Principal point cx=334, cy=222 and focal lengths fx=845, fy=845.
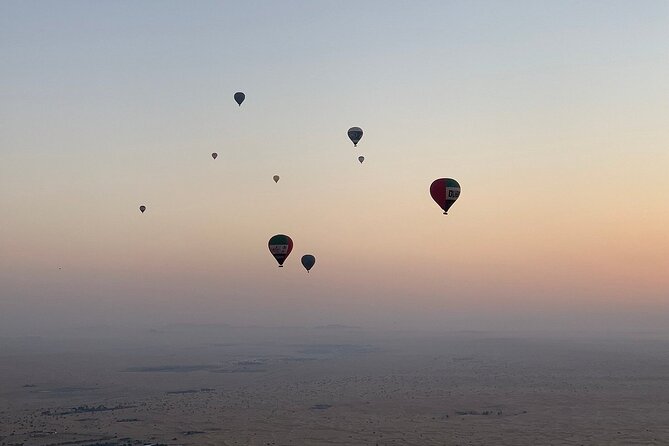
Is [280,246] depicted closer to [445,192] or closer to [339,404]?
[445,192]

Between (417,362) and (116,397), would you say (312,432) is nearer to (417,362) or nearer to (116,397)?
(116,397)

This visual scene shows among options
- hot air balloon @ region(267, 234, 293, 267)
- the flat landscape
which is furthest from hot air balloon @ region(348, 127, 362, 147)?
the flat landscape

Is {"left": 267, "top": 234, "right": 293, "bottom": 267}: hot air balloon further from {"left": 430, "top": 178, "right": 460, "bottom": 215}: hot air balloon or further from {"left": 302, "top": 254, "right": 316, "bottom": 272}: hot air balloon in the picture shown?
{"left": 430, "top": 178, "right": 460, "bottom": 215}: hot air balloon

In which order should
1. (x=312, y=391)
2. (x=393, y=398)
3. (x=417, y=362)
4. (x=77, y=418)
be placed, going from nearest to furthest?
1. (x=77, y=418)
2. (x=393, y=398)
3. (x=312, y=391)
4. (x=417, y=362)

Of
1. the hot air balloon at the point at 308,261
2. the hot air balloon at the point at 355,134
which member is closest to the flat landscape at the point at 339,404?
the hot air balloon at the point at 308,261

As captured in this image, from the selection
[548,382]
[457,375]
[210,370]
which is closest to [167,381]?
[210,370]

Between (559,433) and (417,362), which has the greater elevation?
(417,362)

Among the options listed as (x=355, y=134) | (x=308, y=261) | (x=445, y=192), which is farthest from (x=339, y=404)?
(x=445, y=192)

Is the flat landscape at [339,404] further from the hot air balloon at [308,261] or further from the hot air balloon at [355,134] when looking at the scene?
the hot air balloon at [355,134]
